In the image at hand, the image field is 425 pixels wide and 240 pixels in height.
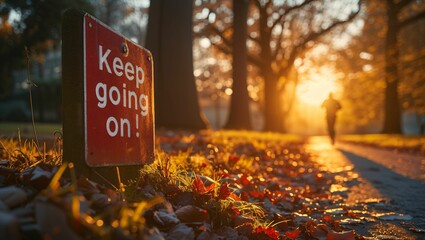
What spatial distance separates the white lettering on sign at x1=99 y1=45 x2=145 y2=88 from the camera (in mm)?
2291

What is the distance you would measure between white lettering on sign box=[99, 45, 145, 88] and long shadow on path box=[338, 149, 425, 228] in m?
2.52

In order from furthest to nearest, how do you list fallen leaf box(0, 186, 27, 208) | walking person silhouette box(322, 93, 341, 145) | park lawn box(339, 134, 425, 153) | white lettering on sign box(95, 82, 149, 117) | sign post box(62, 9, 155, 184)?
walking person silhouette box(322, 93, 341, 145), park lawn box(339, 134, 425, 153), white lettering on sign box(95, 82, 149, 117), sign post box(62, 9, 155, 184), fallen leaf box(0, 186, 27, 208)

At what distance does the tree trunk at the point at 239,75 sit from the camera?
592 inches

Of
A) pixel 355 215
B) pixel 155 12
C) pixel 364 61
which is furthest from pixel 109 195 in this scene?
pixel 364 61

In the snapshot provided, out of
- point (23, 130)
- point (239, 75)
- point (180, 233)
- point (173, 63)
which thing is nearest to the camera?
point (180, 233)

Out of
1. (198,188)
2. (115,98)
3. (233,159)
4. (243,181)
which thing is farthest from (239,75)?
(115,98)

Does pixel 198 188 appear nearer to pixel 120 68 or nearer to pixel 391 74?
pixel 120 68

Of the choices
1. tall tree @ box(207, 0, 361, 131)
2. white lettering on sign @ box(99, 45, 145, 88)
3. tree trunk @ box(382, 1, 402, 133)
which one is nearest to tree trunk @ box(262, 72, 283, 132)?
tall tree @ box(207, 0, 361, 131)

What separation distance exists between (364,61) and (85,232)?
34352mm

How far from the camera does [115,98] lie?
242cm

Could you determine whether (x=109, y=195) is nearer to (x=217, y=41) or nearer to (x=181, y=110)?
(x=181, y=110)

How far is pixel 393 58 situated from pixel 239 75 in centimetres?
909

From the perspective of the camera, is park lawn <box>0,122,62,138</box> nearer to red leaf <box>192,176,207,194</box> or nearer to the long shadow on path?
red leaf <box>192,176,207,194</box>

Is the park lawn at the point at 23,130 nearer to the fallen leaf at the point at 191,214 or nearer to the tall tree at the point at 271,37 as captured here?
the fallen leaf at the point at 191,214
